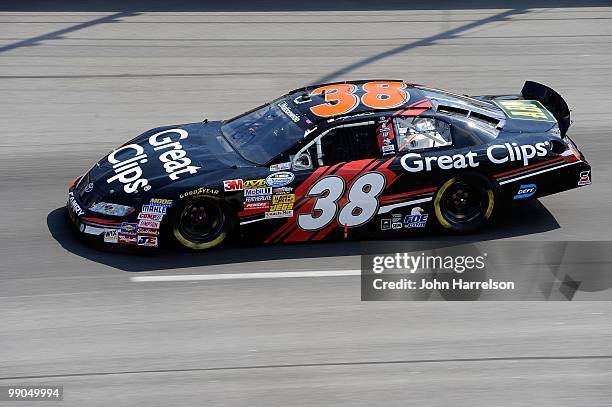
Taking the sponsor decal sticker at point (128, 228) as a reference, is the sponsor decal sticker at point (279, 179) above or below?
above

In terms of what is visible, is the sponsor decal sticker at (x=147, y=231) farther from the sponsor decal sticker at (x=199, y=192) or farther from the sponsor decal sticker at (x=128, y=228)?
the sponsor decal sticker at (x=199, y=192)

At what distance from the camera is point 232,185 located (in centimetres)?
813

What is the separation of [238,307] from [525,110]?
401 cm

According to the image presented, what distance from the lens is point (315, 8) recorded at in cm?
1661

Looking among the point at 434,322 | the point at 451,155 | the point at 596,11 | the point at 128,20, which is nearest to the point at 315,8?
the point at 128,20

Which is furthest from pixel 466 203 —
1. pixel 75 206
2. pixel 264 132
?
pixel 75 206

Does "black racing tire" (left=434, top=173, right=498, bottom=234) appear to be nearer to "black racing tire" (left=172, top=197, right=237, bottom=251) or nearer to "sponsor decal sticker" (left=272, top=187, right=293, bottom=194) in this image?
"sponsor decal sticker" (left=272, top=187, right=293, bottom=194)

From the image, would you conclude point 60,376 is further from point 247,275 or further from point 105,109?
point 105,109

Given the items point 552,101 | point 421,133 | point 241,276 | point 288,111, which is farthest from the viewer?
point 552,101

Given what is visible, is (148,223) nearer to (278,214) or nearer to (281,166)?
(278,214)

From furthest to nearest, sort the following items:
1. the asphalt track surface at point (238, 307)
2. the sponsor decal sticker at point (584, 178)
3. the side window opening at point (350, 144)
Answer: the sponsor decal sticker at point (584, 178)
the side window opening at point (350, 144)
the asphalt track surface at point (238, 307)

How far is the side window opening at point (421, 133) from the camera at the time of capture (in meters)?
8.55

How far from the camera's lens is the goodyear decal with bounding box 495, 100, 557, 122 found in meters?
9.36

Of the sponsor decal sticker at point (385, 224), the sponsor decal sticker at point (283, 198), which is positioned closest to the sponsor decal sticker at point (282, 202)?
the sponsor decal sticker at point (283, 198)
